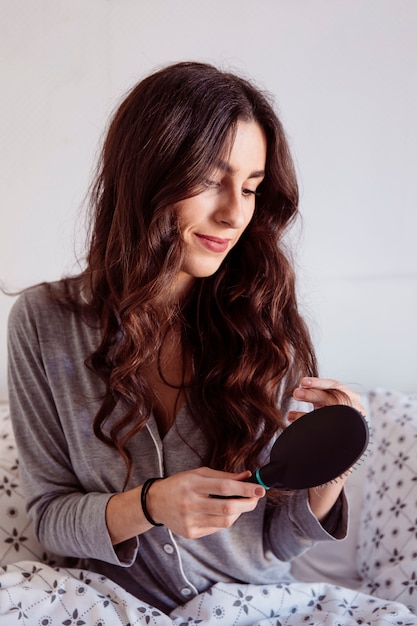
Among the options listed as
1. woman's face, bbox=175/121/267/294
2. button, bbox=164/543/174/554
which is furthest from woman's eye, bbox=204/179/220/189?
button, bbox=164/543/174/554

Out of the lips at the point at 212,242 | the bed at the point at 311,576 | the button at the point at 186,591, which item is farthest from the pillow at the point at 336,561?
the lips at the point at 212,242

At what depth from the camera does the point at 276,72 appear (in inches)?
47.9

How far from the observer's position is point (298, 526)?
99cm

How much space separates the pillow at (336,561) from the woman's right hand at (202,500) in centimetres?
42

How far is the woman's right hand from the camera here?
0.75 m

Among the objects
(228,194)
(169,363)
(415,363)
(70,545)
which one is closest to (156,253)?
(228,194)

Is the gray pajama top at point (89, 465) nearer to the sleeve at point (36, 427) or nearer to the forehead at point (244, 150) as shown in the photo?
the sleeve at point (36, 427)

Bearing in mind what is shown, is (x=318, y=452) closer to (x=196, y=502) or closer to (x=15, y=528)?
(x=196, y=502)

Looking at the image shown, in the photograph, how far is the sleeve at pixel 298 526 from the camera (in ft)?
3.18

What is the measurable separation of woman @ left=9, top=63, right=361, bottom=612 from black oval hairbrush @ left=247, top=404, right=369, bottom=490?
15 centimetres

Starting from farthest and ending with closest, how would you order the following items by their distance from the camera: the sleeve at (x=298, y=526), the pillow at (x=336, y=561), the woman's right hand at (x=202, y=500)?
the pillow at (x=336, y=561), the sleeve at (x=298, y=526), the woman's right hand at (x=202, y=500)

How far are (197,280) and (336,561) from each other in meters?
0.55

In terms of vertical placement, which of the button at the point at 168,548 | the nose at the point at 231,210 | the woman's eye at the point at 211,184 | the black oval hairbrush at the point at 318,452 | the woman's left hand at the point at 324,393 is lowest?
the button at the point at 168,548

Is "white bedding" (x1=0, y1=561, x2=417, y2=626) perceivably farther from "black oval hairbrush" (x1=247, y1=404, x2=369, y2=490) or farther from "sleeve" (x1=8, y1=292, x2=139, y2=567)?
"black oval hairbrush" (x1=247, y1=404, x2=369, y2=490)
